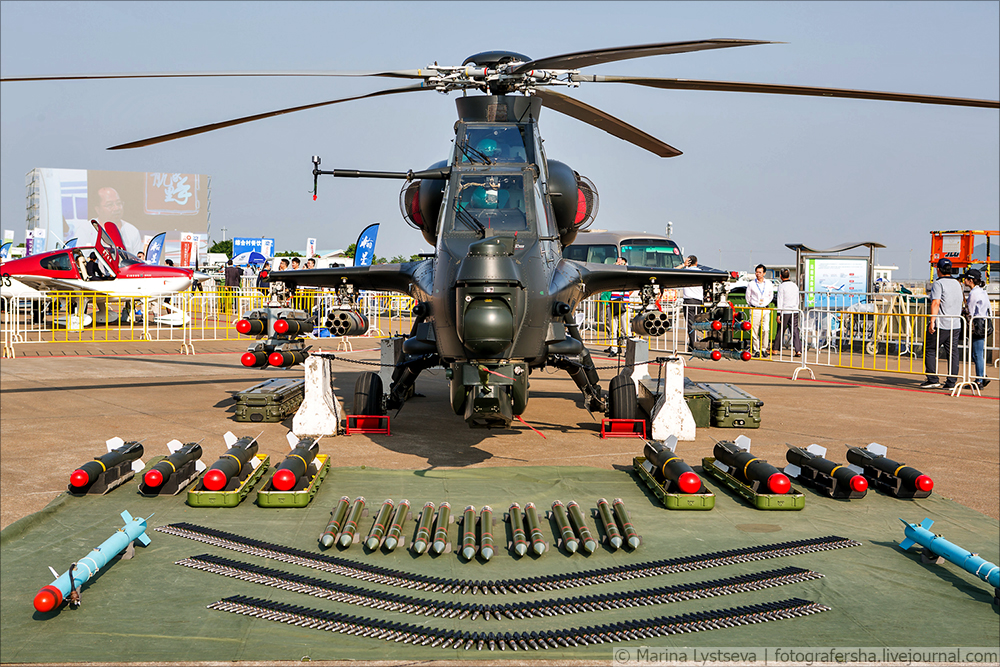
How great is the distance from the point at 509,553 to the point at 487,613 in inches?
38.3

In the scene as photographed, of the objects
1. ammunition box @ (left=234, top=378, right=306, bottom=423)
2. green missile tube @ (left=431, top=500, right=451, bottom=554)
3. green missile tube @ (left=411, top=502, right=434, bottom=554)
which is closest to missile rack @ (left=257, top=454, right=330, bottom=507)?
green missile tube @ (left=411, top=502, right=434, bottom=554)

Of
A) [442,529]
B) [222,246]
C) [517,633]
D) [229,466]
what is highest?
[222,246]

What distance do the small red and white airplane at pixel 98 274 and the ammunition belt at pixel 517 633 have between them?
2517 cm

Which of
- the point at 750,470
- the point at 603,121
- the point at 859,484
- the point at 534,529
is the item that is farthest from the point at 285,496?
the point at 603,121

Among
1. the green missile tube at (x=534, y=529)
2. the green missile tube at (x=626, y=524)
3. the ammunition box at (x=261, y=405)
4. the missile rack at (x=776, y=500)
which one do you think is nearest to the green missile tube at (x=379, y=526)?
the green missile tube at (x=534, y=529)

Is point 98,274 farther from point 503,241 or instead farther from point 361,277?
point 503,241

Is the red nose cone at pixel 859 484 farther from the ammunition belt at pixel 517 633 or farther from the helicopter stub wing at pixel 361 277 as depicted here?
the helicopter stub wing at pixel 361 277

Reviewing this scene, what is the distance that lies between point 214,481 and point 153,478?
1.63 ft

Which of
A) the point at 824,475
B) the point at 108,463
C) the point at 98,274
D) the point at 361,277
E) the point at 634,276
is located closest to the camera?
the point at 108,463

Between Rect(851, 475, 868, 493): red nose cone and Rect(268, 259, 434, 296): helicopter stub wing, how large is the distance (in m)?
5.59

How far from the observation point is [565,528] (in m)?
4.93

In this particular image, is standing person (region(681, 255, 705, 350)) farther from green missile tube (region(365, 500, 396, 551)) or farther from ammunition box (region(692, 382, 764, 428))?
green missile tube (region(365, 500, 396, 551))

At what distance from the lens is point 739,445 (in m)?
6.58

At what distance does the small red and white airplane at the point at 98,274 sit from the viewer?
26125mm
